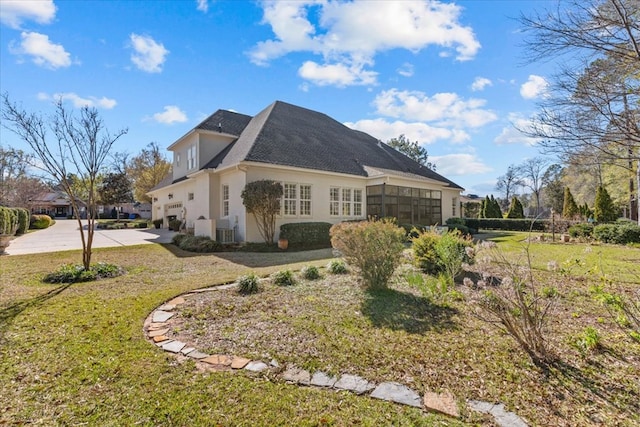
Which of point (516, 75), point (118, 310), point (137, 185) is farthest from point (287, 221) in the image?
point (137, 185)

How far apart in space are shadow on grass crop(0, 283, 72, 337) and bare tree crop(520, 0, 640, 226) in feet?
28.0

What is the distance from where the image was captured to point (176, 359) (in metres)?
3.32

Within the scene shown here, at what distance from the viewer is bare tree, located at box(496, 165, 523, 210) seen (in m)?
50.4

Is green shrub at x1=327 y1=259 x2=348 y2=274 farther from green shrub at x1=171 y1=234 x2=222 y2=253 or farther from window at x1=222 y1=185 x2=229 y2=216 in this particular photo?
window at x1=222 y1=185 x2=229 y2=216

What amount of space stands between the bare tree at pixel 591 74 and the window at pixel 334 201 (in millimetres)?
11635

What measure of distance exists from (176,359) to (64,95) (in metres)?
8.25

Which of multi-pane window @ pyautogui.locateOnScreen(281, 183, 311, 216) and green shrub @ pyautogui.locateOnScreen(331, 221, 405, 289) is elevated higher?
multi-pane window @ pyautogui.locateOnScreen(281, 183, 311, 216)

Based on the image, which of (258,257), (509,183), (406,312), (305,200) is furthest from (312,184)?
(509,183)

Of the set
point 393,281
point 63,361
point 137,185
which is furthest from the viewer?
point 137,185

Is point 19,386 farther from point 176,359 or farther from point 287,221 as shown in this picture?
point 287,221

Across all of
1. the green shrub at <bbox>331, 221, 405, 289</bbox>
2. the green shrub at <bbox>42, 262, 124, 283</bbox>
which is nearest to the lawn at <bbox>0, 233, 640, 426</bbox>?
the green shrub at <bbox>331, 221, 405, 289</bbox>

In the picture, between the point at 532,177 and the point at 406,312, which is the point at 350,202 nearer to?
the point at 406,312

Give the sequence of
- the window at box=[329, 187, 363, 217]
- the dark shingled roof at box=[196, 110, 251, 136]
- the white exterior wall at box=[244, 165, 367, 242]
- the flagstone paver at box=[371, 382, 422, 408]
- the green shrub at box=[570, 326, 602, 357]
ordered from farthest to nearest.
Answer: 1. the dark shingled roof at box=[196, 110, 251, 136]
2. the window at box=[329, 187, 363, 217]
3. the white exterior wall at box=[244, 165, 367, 242]
4. the green shrub at box=[570, 326, 602, 357]
5. the flagstone paver at box=[371, 382, 422, 408]

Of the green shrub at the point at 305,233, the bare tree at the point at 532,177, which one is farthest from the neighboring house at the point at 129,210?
the bare tree at the point at 532,177
